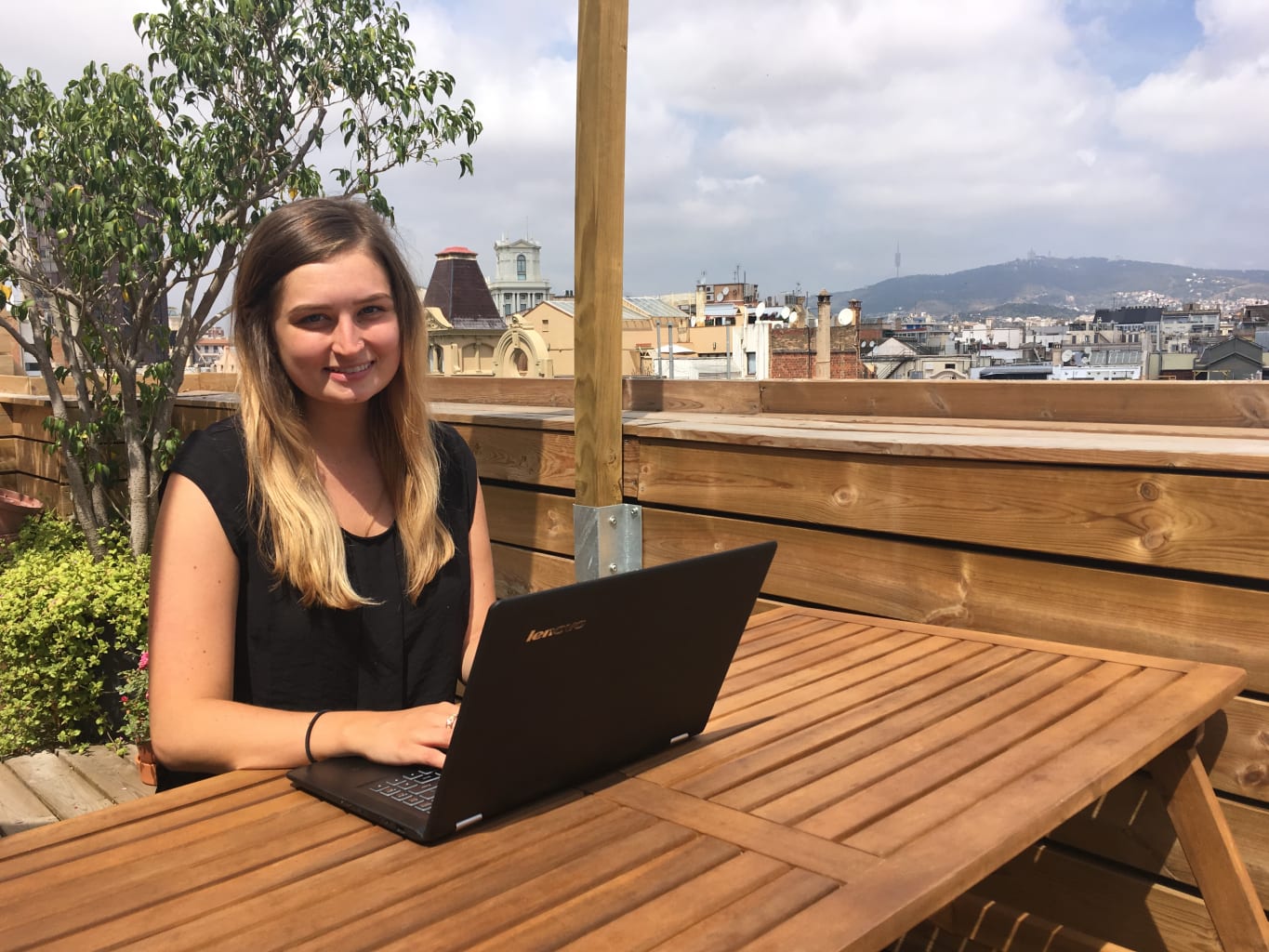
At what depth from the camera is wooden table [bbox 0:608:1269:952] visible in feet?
2.95

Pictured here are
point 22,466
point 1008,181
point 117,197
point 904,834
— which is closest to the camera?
point 904,834

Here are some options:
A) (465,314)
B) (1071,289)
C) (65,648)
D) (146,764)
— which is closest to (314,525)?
(146,764)

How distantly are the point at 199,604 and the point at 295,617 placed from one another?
0.53ft

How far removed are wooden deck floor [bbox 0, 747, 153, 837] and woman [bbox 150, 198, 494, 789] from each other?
2415 mm

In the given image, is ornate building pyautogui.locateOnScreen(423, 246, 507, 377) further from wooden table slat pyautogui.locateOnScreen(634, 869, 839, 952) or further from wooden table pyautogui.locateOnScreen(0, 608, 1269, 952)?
wooden table slat pyautogui.locateOnScreen(634, 869, 839, 952)

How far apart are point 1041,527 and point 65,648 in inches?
152

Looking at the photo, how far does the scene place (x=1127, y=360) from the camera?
159 feet

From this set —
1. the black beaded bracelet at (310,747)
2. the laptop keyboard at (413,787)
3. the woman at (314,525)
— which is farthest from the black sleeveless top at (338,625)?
the laptop keyboard at (413,787)

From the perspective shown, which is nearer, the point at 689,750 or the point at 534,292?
the point at 689,750

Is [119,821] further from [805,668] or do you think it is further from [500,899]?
[805,668]

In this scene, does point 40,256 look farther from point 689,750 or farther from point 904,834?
point 904,834

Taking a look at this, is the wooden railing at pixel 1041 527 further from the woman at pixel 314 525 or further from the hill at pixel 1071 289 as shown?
the hill at pixel 1071 289

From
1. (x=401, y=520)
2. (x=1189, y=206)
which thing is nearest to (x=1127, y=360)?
(x=401, y=520)

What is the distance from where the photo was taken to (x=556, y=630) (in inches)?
42.3
